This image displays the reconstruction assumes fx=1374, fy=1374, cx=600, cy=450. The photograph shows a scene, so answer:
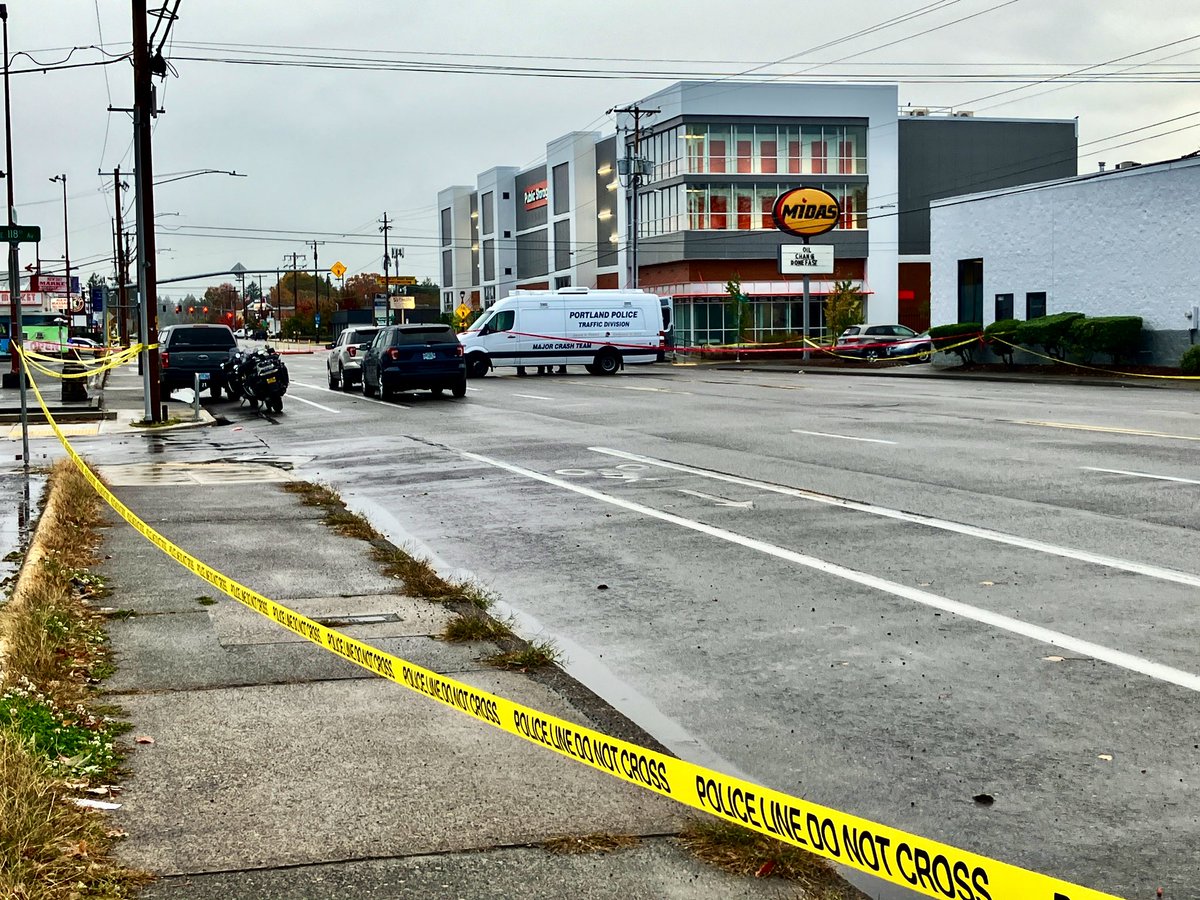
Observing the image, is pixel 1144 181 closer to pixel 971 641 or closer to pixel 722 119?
pixel 971 641

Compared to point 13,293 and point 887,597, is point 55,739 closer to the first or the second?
point 887,597

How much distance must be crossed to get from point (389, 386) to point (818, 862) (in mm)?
27335

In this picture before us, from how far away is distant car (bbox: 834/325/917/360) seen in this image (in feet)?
170

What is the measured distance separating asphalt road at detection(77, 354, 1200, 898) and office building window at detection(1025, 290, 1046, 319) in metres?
23.5

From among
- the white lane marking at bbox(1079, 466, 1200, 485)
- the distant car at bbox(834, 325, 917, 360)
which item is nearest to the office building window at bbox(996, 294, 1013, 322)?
the distant car at bbox(834, 325, 917, 360)

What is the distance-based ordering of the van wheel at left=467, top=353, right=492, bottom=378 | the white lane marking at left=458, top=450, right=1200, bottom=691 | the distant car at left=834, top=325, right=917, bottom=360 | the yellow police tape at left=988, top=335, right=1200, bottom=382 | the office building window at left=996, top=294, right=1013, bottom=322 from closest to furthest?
the white lane marking at left=458, top=450, right=1200, bottom=691 < the yellow police tape at left=988, top=335, right=1200, bottom=382 < the van wheel at left=467, top=353, right=492, bottom=378 < the office building window at left=996, top=294, right=1013, bottom=322 < the distant car at left=834, top=325, right=917, bottom=360

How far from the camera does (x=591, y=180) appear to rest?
4023 inches

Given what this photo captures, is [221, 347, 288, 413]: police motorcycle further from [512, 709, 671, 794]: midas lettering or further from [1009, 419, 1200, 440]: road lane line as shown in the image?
[512, 709, 671, 794]: midas lettering

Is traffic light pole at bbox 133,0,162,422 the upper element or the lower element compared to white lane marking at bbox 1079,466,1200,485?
upper

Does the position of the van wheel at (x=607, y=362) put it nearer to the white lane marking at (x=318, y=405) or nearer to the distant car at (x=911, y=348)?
the distant car at (x=911, y=348)

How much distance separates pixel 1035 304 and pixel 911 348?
8353mm

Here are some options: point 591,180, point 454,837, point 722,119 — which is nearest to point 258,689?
point 454,837

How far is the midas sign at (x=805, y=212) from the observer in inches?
2317

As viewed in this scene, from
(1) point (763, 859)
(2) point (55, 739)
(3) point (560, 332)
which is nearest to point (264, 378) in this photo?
(3) point (560, 332)
